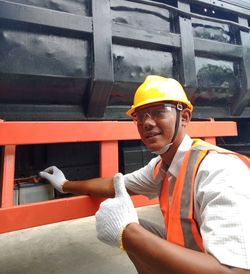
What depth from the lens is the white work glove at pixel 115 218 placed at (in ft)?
2.97

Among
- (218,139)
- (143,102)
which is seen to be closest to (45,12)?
(143,102)

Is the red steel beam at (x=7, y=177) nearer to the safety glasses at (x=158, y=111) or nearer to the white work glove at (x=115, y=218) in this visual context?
the white work glove at (x=115, y=218)

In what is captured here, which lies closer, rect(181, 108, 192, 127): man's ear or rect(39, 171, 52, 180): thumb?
rect(181, 108, 192, 127): man's ear

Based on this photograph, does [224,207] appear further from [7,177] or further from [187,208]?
[7,177]

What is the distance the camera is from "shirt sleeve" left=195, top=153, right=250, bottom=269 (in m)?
0.66

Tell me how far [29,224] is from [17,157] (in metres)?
0.50

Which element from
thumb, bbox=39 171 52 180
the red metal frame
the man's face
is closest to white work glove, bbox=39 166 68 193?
thumb, bbox=39 171 52 180

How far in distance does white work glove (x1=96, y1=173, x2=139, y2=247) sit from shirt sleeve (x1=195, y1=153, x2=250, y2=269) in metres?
0.25

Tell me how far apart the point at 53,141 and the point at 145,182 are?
568 millimetres

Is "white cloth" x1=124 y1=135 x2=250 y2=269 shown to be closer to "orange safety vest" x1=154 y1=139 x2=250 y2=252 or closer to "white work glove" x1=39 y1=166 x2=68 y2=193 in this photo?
"orange safety vest" x1=154 y1=139 x2=250 y2=252

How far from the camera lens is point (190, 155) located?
3.24 feet

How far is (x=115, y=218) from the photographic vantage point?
93 centimetres

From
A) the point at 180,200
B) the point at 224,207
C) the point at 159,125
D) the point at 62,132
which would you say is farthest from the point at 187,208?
the point at 62,132

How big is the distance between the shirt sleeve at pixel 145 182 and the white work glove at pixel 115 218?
17.0 inches
